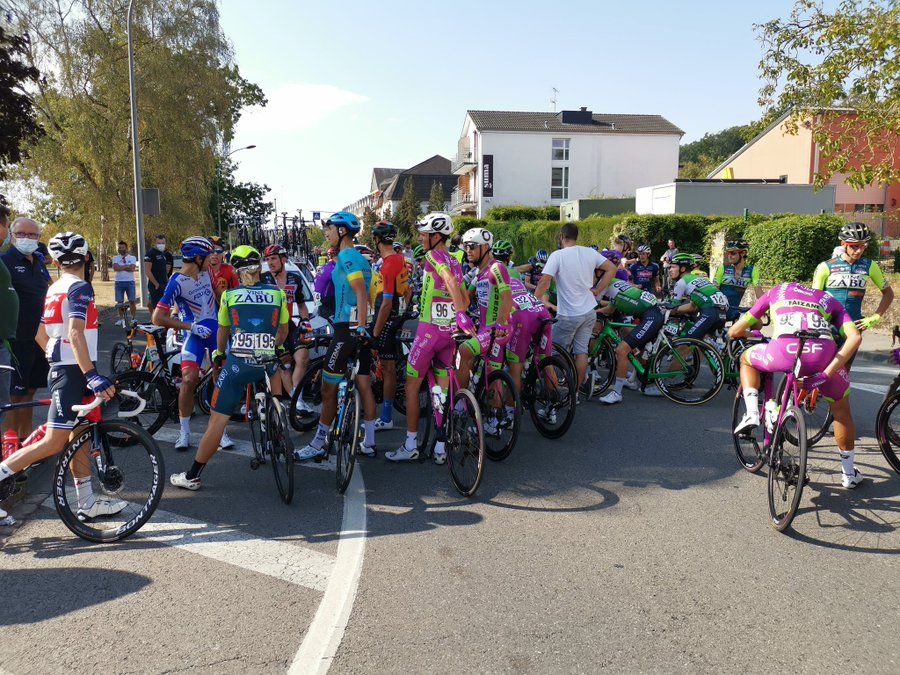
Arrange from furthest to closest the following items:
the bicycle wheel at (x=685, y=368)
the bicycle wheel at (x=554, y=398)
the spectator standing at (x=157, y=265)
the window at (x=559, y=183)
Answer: the window at (x=559, y=183)
the spectator standing at (x=157, y=265)
the bicycle wheel at (x=685, y=368)
the bicycle wheel at (x=554, y=398)

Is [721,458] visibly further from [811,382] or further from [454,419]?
[454,419]

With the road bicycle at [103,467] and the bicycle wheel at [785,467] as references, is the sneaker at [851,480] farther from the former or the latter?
the road bicycle at [103,467]

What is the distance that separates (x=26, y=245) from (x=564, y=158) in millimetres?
58839

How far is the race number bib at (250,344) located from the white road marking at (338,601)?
4.34ft

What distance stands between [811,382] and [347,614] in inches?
139

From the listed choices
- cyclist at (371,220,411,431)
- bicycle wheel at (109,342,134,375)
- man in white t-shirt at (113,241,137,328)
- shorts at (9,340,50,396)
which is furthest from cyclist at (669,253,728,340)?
man in white t-shirt at (113,241,137,328)

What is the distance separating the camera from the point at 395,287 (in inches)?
267

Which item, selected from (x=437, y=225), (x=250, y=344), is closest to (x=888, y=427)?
(x=437, y=225)

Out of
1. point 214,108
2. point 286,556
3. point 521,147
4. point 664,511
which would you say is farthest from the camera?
point 521,147

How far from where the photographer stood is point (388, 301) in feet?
21.2

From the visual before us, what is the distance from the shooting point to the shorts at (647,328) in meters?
8.52

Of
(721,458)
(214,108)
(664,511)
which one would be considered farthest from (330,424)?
(214,108)

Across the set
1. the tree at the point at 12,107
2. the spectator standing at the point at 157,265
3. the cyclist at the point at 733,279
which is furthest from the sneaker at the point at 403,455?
the tree at the point at 12,107

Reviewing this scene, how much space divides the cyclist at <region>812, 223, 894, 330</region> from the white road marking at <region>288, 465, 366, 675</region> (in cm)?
466
